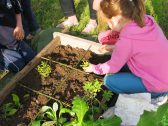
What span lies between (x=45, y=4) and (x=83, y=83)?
2.32 m

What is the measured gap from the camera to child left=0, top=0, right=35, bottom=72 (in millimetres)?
3742

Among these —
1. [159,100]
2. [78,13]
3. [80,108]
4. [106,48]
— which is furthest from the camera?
[78,13]

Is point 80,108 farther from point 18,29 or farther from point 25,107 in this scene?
point 18,29

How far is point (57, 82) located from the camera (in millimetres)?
3301

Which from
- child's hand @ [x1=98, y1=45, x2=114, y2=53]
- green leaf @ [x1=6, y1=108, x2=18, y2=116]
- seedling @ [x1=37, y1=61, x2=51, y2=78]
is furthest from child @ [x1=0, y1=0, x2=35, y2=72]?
child's hand @ [x1=98, y1=45, x2=114, y2=53]

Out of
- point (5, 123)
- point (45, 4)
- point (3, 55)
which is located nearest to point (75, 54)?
point (3, 55)

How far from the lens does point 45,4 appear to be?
5.27 metres

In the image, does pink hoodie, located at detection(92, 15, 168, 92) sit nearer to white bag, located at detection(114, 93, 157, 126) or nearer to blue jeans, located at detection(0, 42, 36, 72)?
white bag, located at detection(114, 93, 157, 126)

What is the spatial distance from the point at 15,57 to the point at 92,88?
3.64 feet

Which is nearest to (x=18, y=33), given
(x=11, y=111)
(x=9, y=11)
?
(x=9, y=11)

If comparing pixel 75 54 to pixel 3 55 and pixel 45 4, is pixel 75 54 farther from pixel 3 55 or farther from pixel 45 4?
pixel 45 4

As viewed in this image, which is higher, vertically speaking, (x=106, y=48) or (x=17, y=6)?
(x=17, y=6)

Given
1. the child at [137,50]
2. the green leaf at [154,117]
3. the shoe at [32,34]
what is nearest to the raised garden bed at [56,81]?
the child at [137,50]

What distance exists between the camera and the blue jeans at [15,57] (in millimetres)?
3760
